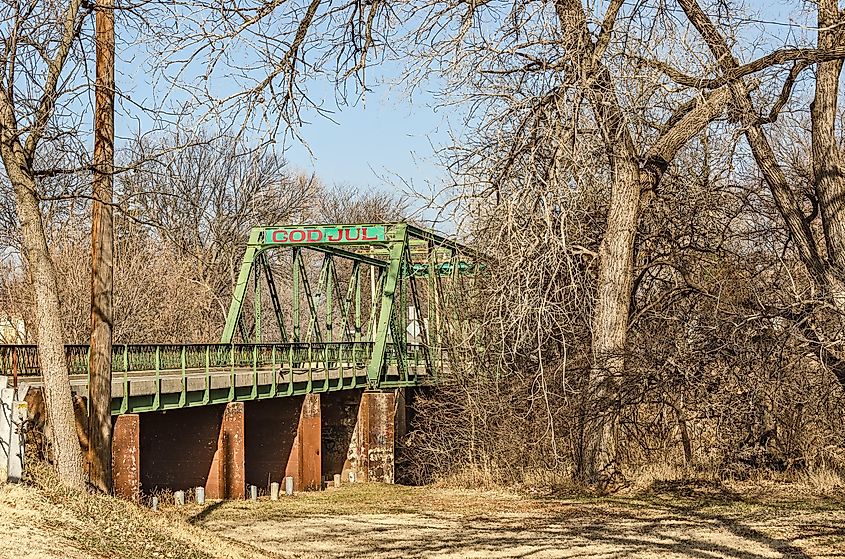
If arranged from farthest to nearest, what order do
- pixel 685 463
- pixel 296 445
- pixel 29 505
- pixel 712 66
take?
pixel 296 445, pixel 685 463, pixel 712 66, pixel 29 505

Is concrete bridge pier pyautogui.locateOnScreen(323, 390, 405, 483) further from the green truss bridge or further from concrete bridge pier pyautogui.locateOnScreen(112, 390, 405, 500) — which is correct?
the green truss bridge

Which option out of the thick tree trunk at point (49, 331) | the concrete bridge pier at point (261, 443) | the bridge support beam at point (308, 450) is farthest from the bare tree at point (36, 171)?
the bridge support beam at point (308, 450)

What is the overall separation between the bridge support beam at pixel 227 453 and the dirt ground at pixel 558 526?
4.90m

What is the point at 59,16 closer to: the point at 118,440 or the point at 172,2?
the point at 172,2

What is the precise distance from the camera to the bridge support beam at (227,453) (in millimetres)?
24250

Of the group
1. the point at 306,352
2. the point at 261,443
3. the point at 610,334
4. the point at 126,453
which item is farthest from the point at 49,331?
the point at 261,443

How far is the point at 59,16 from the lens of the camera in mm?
11914

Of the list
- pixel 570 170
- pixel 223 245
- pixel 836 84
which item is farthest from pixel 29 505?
pixel 223 245

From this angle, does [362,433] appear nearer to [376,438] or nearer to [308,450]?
[376,438]

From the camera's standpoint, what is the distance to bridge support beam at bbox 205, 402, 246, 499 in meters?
24.2

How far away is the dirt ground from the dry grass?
1.93m

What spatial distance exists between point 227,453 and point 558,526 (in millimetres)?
11468

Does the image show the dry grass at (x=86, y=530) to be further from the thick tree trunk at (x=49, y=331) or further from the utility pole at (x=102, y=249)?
the utility pole at (x=102, y=249)

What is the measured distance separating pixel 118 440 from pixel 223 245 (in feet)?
103
